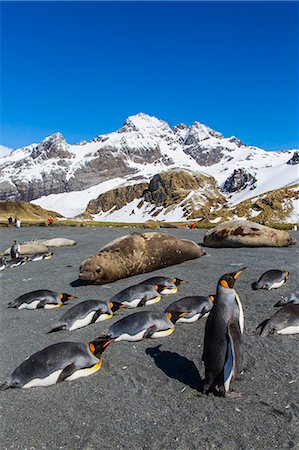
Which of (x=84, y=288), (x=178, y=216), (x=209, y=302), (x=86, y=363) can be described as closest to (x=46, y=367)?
(x=86, y=363)

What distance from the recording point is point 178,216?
463ft

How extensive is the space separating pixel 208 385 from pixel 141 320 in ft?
6.06

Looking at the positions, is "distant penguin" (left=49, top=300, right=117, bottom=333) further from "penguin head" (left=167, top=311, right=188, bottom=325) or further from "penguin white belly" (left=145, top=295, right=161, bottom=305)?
"penguin head" (left=167, top=311, right=188, bottom=325)

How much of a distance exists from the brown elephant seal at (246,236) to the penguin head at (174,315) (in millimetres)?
9503

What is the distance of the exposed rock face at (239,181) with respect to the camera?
191375mm

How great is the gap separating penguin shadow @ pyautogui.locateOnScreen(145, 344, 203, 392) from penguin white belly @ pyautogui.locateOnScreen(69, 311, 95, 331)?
159cm

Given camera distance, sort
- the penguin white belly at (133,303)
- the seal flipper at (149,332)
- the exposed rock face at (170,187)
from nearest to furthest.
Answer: the seal flipper at (149,332)
the penguin white belly at (133,303)
the exposed rock face at (170,187)

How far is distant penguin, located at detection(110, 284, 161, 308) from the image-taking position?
7.72 metres

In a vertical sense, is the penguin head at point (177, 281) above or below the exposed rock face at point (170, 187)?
below

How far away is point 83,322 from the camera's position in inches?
267

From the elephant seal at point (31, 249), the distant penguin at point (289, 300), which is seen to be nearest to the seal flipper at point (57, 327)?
the distant penguin at point (289, 300)

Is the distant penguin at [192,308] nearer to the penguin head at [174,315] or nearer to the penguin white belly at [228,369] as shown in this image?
the penguin head at [174,315]

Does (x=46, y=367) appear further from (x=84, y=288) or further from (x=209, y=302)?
(x=84, y=288)

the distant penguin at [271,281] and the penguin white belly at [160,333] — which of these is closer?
the penguin white belly at [160,333]
